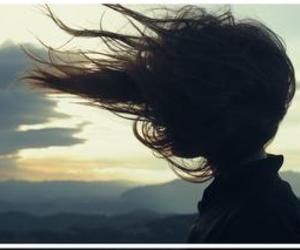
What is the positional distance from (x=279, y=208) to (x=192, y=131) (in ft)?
1.24

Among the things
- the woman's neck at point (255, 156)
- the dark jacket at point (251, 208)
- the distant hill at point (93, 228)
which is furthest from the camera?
the distant hill at point (93, 228)

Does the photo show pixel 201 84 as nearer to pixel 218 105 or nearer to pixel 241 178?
pixel 218 105

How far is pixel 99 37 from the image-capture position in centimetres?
223

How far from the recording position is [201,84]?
79.8 inches

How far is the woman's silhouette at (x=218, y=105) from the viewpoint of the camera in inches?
72.4

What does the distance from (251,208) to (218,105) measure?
332 millimetres

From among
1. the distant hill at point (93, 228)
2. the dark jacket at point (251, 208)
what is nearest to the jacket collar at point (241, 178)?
the dark jacket at point (251, 208)

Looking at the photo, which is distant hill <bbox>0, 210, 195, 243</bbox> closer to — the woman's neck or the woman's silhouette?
the woman's silhouette

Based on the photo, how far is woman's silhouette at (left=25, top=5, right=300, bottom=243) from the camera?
6.03ft

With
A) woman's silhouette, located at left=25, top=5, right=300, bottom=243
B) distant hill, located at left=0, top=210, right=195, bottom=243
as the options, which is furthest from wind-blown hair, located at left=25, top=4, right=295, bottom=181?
distant hill, located at left=0, top=210, right=195, bottom=243

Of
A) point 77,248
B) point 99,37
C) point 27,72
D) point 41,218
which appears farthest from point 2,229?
point 99,37

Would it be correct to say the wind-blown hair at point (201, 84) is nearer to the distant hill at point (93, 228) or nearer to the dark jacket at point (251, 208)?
the dark jacket at point (251, 208)

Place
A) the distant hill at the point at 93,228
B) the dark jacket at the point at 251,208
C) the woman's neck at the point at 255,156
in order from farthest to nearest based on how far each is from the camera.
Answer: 1. the distant hill at the point at 93,228
2. the woman's neck at the point at 255,156
3. the dark jacket at the point at 251,208

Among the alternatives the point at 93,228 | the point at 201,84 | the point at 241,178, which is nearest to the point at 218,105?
the point at 201,84
